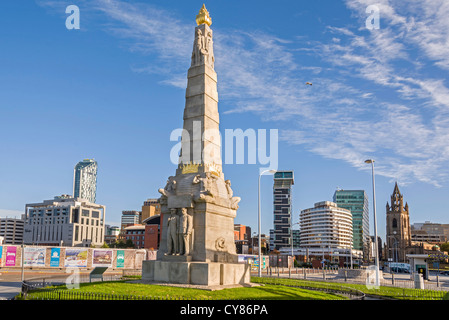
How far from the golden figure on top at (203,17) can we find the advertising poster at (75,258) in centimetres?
3260

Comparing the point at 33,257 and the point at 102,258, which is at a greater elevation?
the point at 33,257

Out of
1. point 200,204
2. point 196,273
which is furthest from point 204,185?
point 196,273

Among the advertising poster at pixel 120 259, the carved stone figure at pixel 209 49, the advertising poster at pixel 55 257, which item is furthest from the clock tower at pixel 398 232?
the carved stone figure at pixel 209 49

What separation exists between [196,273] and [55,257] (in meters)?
31.8

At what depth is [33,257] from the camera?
141ft

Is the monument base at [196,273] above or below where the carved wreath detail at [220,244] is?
below

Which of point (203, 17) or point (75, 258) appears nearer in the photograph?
point (203, 17)

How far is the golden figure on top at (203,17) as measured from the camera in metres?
25.0

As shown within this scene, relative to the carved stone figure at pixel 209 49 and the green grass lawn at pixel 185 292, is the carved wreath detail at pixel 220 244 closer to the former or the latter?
the green grass lawn at pixel 185 292

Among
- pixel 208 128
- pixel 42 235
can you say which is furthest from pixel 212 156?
pixel 42 235

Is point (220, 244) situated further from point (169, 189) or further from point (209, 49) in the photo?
point (209, 49)
